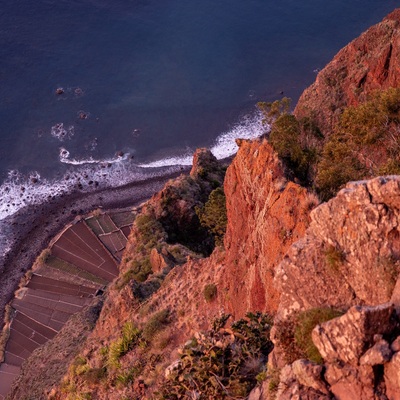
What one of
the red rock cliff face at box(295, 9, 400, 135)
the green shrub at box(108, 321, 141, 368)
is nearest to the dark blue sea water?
the red rock cliff face at box(295, 9, 400, 135)

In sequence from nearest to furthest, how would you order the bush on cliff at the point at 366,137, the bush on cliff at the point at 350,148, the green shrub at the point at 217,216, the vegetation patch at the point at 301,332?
the vegetation patch at the point at 301,332 → the bush on cliff at the point at 350,148 → the bush on cliff at the point at 366,137 → the green shrub at the point at 217,216

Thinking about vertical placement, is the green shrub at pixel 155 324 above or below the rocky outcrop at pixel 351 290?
above

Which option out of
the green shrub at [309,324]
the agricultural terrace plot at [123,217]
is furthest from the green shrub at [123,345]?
the agricultural terrace plot at [123,217]

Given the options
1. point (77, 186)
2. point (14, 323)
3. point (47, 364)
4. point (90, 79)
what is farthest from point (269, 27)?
point (47, 364)

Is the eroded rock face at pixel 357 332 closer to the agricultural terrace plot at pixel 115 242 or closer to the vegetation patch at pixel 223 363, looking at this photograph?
the vegetation patch at pixel 223 363

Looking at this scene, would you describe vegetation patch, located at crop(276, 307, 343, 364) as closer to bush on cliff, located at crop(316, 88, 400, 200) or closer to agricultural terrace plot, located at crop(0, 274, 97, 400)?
bush on cliff, located at crop(316, 88, 400, 200)

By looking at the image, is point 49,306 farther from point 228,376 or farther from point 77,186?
point 228,376
